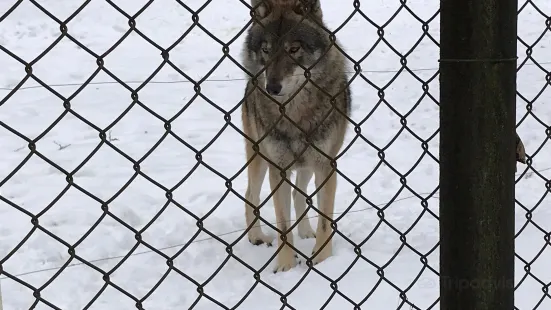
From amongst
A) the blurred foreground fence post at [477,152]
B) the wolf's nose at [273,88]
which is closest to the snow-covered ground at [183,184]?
the blurred foreground fence post at [477,152]

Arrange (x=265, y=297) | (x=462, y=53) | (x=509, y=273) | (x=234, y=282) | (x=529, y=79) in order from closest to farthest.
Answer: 1. (x=462, y=53)
2. (x=509, y=273)
3. (x=265, y=297)
4. (x=234, y=282)
5. (x=529, y=79)

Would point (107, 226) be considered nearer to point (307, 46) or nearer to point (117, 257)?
point (117, 257)

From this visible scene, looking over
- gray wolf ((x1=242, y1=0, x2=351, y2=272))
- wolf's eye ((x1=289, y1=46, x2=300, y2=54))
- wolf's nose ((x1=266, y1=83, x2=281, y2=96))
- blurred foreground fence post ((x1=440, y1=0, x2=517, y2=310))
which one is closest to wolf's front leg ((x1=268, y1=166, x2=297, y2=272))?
gray wolf ((x1=242, y1=0, x2=351, y2=272))

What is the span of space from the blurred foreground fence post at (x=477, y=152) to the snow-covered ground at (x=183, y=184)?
0.42 metres

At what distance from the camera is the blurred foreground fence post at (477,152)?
1.53 m

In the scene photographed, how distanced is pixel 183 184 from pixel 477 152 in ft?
12.1

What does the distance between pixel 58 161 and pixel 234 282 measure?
104 inches

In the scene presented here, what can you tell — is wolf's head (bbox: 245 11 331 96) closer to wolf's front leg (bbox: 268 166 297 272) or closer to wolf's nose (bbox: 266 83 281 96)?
wolf's nose (bbox: 266 83 281 96)

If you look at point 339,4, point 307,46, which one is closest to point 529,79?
point 339,4

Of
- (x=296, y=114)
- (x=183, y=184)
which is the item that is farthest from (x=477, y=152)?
(x=183, y=184)

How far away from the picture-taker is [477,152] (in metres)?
1.60

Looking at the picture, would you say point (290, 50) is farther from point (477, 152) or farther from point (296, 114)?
point (477, 152)

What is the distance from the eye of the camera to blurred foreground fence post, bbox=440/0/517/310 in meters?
1.53

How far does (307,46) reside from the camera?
3.28 meters
